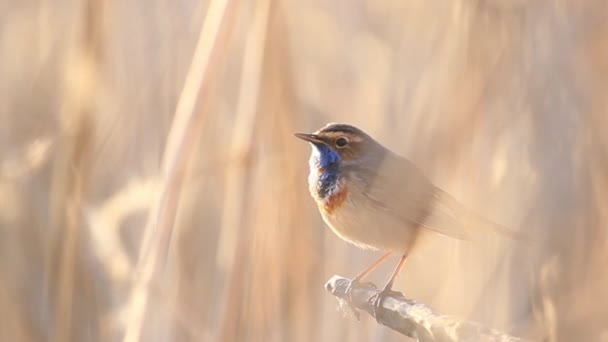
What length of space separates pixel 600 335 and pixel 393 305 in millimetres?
392

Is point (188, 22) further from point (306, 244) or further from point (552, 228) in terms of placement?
point (552, 228)

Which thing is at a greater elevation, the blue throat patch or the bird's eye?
the bird's eye

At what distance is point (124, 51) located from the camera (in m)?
2.19

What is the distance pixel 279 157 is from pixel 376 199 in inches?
9.3

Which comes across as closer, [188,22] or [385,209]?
[385,209]

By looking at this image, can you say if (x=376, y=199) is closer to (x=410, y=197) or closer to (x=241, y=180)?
(x=410, y=197)

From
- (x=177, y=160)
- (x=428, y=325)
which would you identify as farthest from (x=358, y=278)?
(x=428, y=325)

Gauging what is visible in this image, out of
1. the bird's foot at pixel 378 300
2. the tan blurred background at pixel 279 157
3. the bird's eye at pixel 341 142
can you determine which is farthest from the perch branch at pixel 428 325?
the bird's eye at pixel 341 142

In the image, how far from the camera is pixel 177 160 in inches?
58.6

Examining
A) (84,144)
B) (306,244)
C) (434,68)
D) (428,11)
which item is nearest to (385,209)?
(306,244)

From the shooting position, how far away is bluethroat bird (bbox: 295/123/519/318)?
5.81 ft

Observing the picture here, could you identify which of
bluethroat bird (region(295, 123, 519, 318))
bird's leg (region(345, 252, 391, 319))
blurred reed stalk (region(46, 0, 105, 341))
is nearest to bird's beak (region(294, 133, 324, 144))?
bluethroat bird (region(295, 123, 519, 318))

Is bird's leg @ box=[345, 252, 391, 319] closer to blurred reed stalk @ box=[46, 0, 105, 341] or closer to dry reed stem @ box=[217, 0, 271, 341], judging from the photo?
dry reed stem @ box=[217, 0, 271, 341]

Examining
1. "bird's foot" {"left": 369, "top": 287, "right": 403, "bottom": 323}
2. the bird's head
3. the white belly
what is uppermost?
the bird's head
